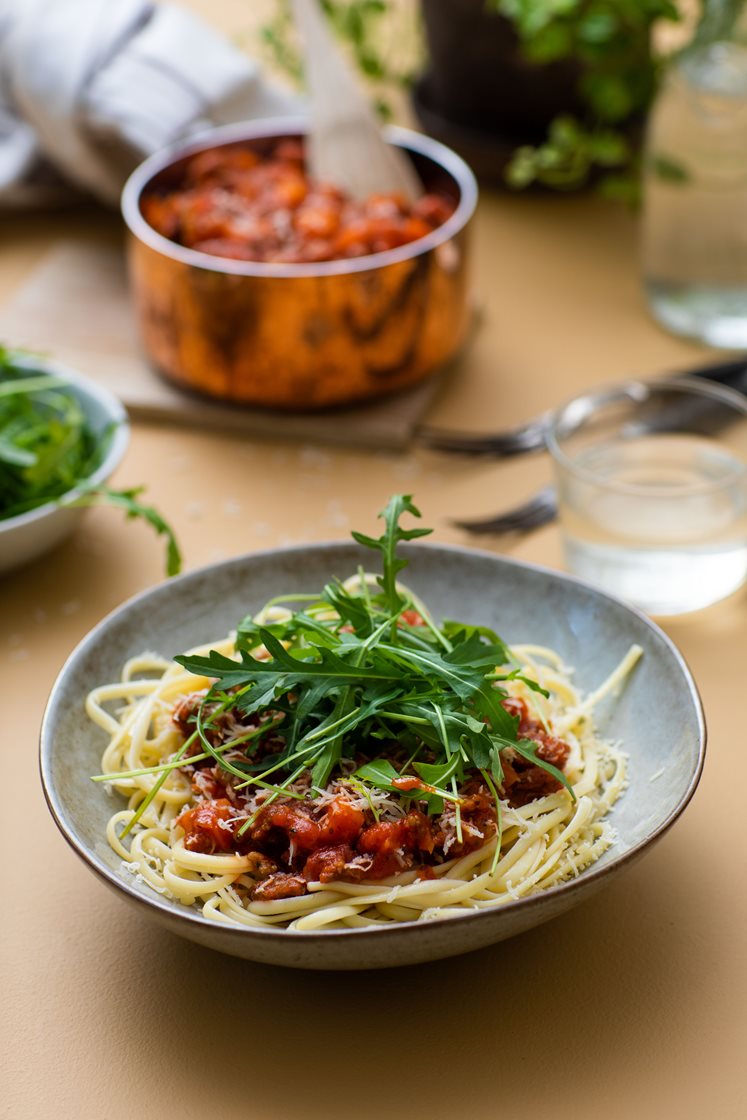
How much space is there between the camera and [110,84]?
2322 mm

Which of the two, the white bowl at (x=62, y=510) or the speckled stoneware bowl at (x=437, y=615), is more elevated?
the speckled stoneware bowl at (x=437, y=615)

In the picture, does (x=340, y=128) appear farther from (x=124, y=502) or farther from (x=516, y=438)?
(x=124, y=502)

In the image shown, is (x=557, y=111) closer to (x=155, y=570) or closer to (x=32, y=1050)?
(x=155, y=570)

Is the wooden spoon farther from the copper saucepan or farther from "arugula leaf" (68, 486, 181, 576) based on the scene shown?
"arugula leaf" (68, 486, 181, 576)

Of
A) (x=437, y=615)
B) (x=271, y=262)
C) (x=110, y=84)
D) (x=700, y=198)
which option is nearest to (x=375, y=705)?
(x=437, y=615)

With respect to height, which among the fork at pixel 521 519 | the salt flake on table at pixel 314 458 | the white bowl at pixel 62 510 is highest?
the white bowl at pixel 62 510

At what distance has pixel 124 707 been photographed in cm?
134

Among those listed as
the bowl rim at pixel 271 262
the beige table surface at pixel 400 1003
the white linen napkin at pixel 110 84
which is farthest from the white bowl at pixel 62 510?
the white linen napkin at pixel 110 84

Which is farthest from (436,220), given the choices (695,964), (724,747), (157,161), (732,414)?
(695,964)

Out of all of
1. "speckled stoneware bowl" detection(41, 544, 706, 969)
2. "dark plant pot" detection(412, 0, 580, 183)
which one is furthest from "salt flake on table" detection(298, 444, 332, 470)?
"dark plant pot" detection(412, 0, 580, 183)

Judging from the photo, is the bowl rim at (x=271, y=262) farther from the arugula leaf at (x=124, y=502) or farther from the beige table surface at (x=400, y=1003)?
the beige table surface at (x=400, y=1003)

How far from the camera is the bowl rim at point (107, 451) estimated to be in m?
1.59

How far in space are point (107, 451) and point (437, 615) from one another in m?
0.52

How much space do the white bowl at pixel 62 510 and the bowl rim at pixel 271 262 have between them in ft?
0.74
